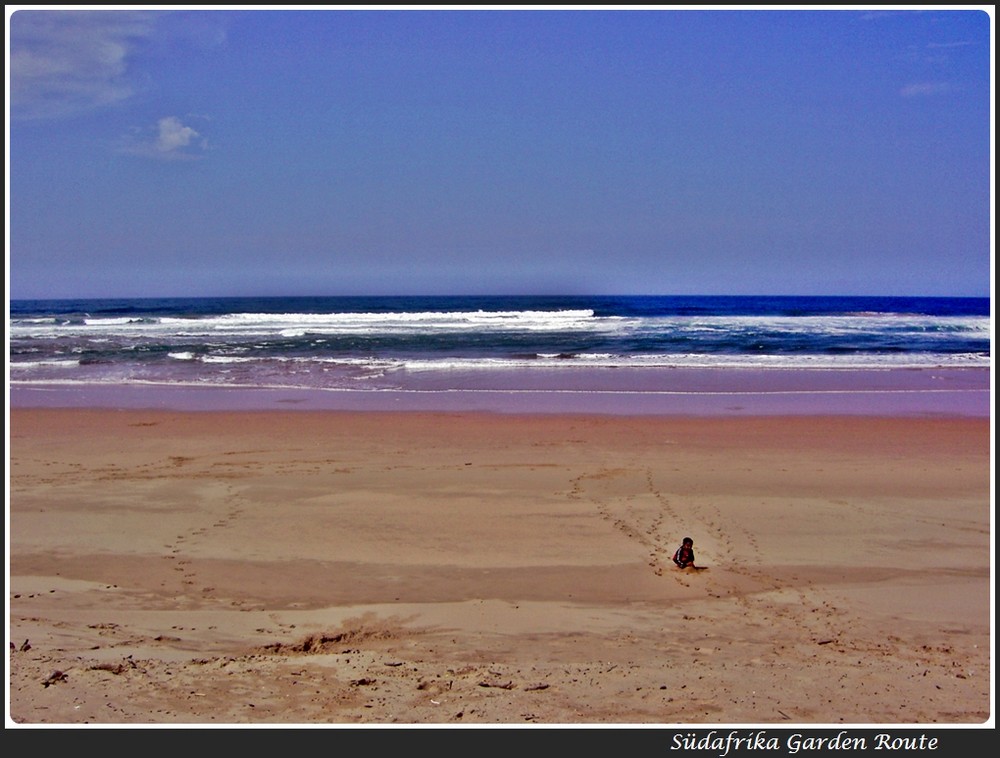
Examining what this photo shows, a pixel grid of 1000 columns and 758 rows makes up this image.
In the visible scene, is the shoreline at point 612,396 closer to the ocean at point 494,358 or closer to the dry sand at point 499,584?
the ocean at point 494,358

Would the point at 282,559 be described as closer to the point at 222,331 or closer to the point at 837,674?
the point at 837,674

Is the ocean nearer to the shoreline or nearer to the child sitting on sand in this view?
the shoreline

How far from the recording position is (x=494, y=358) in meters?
24.3

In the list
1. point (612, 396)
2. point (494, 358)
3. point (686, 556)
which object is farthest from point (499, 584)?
point (494, 358)

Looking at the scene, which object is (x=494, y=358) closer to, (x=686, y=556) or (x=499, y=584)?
(x=686, y=556)

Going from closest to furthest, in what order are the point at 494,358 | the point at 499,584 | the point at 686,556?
the point at 499,584 → the point at 686,556 → the point at 494,358

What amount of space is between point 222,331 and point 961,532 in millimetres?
32579

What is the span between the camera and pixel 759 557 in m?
6.95

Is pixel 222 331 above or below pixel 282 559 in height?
above

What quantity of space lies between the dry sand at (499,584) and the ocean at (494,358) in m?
5.11

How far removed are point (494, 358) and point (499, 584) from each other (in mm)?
18119

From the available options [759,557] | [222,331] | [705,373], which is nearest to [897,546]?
[759,557]

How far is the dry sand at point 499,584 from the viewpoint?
4.57 meters

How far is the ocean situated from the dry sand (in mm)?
5106
